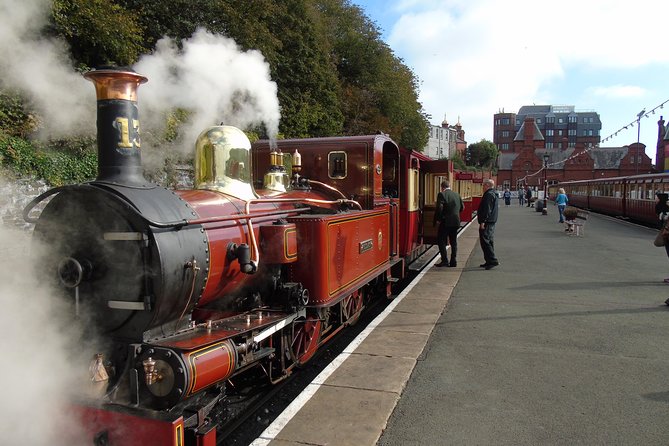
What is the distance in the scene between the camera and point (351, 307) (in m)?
5.78

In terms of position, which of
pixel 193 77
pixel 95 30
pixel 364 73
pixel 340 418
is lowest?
pixel 340 418

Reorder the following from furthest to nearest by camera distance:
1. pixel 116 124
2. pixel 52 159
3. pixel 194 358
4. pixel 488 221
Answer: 1. pixel 52 159
2. pixel 488 221
3. pixel 116 124
4. pixel 194 358

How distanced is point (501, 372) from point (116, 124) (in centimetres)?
358

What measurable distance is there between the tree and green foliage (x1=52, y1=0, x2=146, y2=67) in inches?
3630

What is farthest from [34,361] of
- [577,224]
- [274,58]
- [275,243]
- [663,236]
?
[274,58]

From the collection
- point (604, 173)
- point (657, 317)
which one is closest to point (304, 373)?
point (657, 317)

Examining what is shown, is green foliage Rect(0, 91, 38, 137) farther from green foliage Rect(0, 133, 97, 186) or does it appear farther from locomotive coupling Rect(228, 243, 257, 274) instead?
locomotive coupling Rect(228, 243, 257, 274)

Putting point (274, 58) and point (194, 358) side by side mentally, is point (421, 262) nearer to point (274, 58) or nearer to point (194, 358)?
point (194, 358)

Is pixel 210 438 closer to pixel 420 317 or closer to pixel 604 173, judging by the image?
pixel 420 317

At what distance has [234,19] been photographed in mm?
14758

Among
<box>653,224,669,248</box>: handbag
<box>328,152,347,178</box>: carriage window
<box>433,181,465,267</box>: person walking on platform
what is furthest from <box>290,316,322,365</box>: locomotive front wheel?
<box>653,224,669,248</box>: handbag

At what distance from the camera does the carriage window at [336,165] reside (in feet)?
18.9

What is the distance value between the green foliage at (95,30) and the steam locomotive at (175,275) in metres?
8.02

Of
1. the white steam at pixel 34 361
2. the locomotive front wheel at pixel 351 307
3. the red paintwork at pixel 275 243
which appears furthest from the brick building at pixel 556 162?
the white steam at pixel 34 361
